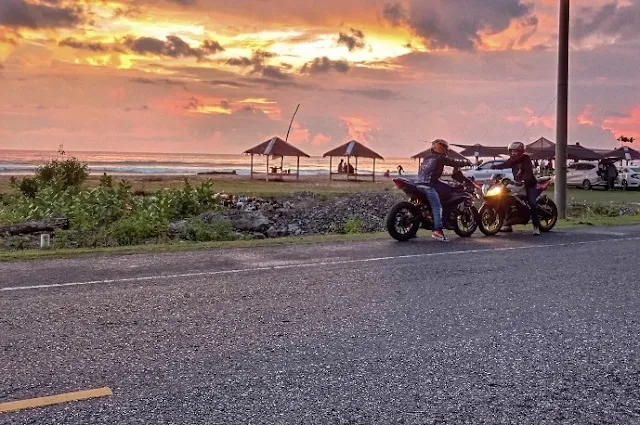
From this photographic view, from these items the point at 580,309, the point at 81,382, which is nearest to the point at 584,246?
the point at 580,309

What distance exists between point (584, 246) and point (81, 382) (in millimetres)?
9712

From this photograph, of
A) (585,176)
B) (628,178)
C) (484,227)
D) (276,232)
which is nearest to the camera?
(484,227)

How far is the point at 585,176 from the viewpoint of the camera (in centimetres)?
4409

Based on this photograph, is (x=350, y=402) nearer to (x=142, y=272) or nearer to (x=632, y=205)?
(x=142, y=272)

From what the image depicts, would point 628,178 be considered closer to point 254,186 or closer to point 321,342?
point 254,186

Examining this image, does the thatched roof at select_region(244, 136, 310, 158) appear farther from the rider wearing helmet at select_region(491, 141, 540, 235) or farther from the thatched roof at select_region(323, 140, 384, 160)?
the rider wearing helmet at select_region(491, 141, 540, 235)

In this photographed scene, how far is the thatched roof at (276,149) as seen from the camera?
4925 centimetres

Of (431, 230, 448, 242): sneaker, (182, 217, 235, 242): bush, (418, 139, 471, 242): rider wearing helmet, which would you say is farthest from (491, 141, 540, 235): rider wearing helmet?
(182, 217, 235, 242): bush

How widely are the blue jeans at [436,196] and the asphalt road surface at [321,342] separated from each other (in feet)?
10.3

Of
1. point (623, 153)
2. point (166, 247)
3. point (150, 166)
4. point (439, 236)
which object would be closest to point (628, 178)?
point (623, 153)

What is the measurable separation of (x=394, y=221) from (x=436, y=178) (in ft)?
3.82

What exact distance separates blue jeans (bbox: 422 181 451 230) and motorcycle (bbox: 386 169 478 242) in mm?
102

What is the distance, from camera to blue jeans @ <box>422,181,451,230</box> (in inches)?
508

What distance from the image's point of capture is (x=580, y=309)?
22.9ft
